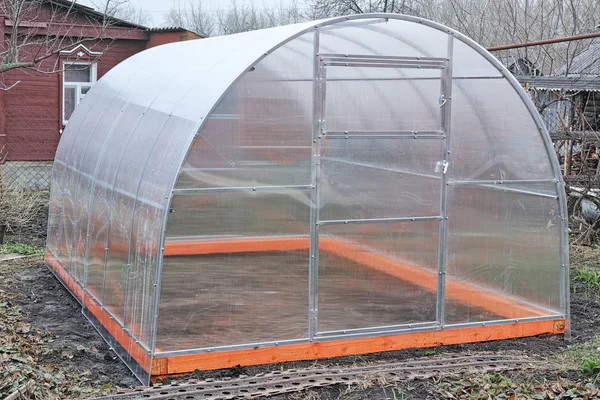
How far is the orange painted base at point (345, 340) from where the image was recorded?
681 cm

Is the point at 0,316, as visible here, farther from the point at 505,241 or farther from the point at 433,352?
the point at 505,241

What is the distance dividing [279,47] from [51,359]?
320 centimetres

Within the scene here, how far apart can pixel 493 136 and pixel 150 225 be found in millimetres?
3246

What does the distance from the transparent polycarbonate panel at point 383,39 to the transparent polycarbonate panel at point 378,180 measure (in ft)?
2.58

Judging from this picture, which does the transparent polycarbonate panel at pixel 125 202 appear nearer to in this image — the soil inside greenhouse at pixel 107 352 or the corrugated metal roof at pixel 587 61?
the soil inside greenhouse at pixel 107 352

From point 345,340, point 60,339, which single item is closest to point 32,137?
point 60,339

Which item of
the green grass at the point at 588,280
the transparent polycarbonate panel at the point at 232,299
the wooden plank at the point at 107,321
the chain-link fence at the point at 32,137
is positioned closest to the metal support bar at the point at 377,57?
the transparent polycarbonate panel at the point at 232,299

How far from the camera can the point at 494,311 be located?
26.4ft

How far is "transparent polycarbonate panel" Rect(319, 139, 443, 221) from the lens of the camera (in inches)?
289

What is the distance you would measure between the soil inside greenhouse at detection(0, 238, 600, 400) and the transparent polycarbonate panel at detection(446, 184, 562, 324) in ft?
1.48

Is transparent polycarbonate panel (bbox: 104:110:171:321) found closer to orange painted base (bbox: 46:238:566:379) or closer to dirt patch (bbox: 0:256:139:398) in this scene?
orange painted base (bbox: 46:238:566:379)

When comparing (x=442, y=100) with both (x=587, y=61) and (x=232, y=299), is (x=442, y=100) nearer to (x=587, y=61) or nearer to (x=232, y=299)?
(x=232, y=299)

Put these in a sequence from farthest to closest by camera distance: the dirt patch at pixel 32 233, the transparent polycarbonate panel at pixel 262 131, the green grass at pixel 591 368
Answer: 1. the dirt patch at pixel 32 233
2. the transparent polycarbonate panel at pixel 262 131
3. the green grass at pixel 591 368

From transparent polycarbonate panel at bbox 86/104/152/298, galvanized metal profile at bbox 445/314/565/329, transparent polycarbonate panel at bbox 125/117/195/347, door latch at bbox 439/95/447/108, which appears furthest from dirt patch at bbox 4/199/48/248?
door latch at bbox 439/95/447/108
